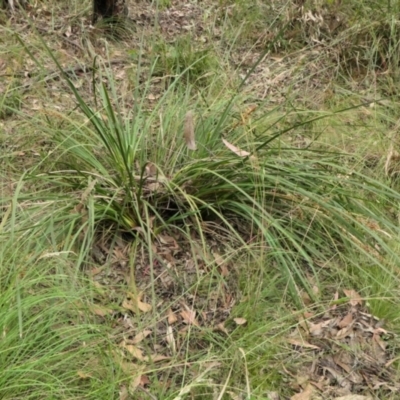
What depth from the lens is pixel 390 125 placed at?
3.99 metres

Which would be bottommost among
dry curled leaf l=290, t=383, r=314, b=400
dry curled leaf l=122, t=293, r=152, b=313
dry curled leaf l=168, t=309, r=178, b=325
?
dry curled leaf l=290, t=383, r=314, b=400

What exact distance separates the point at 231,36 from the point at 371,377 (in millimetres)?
3345

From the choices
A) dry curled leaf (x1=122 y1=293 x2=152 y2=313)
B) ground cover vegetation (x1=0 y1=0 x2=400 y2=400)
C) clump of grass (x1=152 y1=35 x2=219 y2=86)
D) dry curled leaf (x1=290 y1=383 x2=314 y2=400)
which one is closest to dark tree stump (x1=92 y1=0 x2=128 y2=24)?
clump of grass (x1=152 y1=35 x2=219 y2=86)

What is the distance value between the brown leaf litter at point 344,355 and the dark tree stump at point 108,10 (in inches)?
134

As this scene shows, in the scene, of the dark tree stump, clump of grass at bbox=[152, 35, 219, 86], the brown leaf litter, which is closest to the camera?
the brown leaf litter

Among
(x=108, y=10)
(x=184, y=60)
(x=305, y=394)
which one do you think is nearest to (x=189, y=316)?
(x=305, y=394)

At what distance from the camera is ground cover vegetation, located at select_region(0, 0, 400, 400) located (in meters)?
2.22

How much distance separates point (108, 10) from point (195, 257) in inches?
120

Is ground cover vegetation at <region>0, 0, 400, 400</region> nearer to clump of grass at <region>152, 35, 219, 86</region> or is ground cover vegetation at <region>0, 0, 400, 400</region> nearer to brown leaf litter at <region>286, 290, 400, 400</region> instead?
brown leaf litter at <region>286, 290, 400, 400</region>

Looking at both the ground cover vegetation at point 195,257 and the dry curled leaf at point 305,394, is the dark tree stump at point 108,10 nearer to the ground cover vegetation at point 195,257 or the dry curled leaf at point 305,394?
the ground cover vegetation at point 195,257

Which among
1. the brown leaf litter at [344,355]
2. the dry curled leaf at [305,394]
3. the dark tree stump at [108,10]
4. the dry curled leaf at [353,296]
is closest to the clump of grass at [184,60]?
the dark tree stump at [108,10]

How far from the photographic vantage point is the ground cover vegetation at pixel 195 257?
2.22m

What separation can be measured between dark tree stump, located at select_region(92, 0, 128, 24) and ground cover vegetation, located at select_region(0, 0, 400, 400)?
1.40 m

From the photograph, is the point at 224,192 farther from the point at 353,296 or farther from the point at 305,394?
the point at 305,394
